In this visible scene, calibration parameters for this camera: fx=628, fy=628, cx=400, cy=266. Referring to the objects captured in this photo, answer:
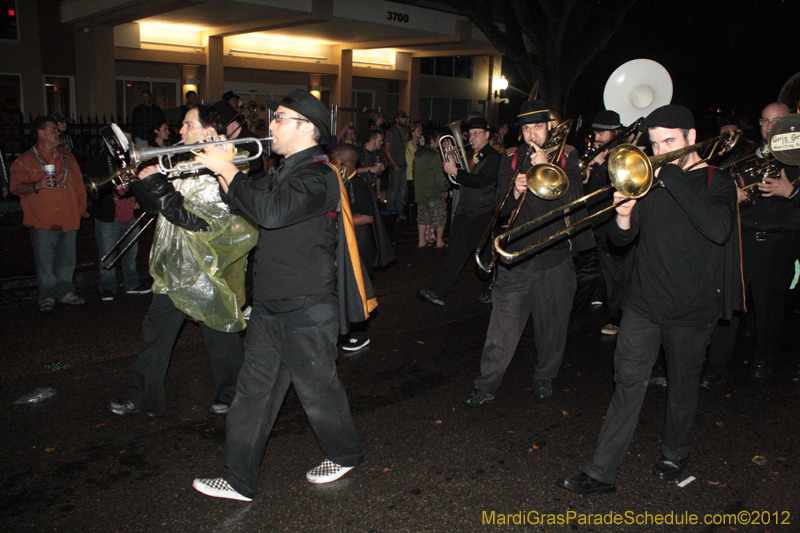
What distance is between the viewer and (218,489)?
324 cm

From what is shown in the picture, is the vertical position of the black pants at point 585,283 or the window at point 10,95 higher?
the window at point 10,95

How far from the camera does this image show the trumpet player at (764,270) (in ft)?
16.0

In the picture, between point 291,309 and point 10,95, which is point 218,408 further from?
point 10,95

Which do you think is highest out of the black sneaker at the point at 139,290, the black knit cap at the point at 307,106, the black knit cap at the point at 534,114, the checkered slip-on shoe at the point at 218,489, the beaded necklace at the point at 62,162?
the black knit cap at the point at 534,114

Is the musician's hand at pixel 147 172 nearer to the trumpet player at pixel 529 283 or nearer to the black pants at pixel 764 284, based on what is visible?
the trumpet player at pixel 529 283

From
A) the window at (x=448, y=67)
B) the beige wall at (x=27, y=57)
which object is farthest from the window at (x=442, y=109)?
the beige wall at (x=27, y=57)

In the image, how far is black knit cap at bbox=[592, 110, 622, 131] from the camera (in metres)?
6.17

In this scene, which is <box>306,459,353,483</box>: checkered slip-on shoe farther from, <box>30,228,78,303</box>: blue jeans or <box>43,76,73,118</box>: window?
<box>43,76,73,118</box>: window

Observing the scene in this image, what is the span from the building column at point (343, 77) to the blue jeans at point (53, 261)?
16.1m

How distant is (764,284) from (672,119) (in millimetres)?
2529

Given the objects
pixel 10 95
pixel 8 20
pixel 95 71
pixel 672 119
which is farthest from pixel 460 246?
pixel 8 20

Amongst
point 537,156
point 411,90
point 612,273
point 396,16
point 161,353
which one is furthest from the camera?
point 411,90

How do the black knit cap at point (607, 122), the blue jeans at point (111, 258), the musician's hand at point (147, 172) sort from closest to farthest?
1. the musician's hand at point (147, 172)
2. the black knit cap at point (607, 122)
3. the blue jeans at point (111, 258)

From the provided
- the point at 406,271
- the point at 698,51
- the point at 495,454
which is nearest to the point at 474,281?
the point at 406,271
